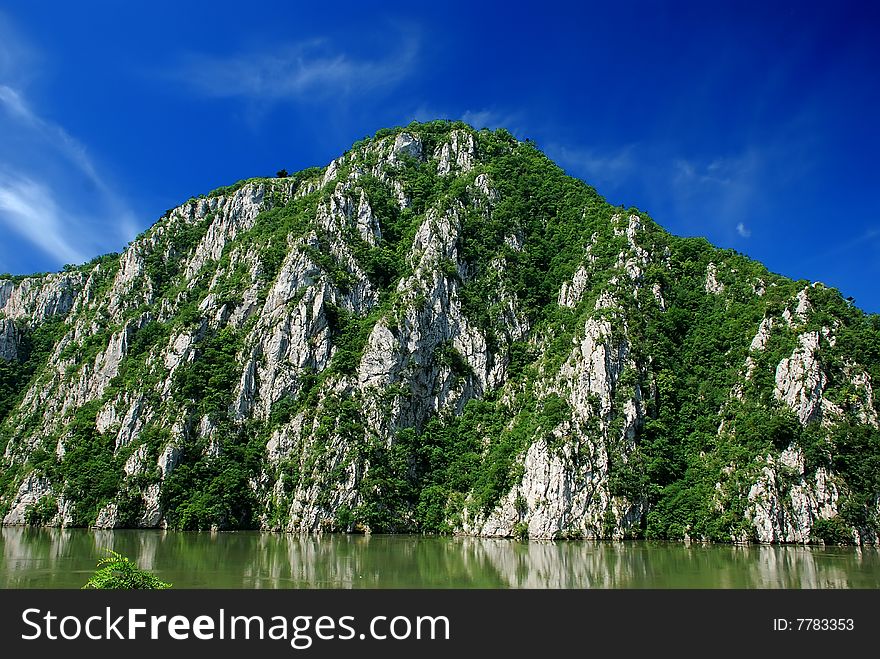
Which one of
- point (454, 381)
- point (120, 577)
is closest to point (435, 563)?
point (120, 577)

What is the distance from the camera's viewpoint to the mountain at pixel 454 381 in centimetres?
6681

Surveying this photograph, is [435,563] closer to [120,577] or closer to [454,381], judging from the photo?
[120,577]

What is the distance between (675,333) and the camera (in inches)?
3302

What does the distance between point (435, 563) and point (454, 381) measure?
49.7 meters

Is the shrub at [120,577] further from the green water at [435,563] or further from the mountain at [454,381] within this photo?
the mountain at [454,381]

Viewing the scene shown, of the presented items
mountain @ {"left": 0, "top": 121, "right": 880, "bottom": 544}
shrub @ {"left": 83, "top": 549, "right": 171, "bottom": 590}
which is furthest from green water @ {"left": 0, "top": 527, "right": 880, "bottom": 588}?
shrub @ {"left": 83, "top": 549, "right": 171, "bottom": 590}

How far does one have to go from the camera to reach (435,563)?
42.7m

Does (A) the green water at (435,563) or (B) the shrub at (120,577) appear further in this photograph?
(A) the green water at (435,563)

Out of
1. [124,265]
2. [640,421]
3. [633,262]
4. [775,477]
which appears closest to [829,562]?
[775,477]

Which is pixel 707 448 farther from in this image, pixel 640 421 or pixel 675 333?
pixel 675 333

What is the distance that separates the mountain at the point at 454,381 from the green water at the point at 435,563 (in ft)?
32.1

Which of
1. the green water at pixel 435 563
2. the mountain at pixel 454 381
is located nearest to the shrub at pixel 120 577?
the green water at pixel 435 563

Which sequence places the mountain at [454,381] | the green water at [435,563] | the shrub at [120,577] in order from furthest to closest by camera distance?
the mountain at [454,381] → the green water at [435,563] → the shrub at [120,577]

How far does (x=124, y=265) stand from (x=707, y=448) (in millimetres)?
114240
